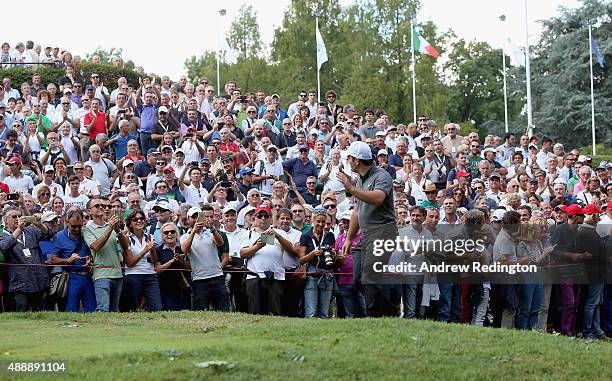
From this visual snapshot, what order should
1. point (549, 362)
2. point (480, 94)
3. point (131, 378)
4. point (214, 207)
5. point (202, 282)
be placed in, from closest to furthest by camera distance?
point (131, 378) < point (549, 362) < point (202, 282) < point (214, 207) < point (480, 94)

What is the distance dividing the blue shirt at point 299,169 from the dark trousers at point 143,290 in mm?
6699

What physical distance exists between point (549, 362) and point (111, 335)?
4889 mm

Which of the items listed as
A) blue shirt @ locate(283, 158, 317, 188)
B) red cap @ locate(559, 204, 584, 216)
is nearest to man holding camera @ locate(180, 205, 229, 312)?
red cap @ locate(559, 204, 584, 216)

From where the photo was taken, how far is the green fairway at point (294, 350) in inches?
416

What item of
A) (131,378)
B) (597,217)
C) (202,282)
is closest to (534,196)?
(597,217)

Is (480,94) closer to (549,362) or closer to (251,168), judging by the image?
(251,168)

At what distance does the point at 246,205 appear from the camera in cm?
2105

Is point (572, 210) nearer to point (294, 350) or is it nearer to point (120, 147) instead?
point (294, 350)

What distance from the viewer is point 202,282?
1681 cm

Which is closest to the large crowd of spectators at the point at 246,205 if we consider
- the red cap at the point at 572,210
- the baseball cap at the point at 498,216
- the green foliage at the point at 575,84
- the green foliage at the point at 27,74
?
the red cap at the point at 572,210

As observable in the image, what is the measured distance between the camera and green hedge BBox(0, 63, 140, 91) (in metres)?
31.9

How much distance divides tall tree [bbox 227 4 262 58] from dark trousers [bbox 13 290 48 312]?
198ft

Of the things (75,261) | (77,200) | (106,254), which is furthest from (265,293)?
(77,200)

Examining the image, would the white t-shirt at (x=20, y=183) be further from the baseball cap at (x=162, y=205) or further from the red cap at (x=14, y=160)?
the baseball cap at (x=162, y=205)
